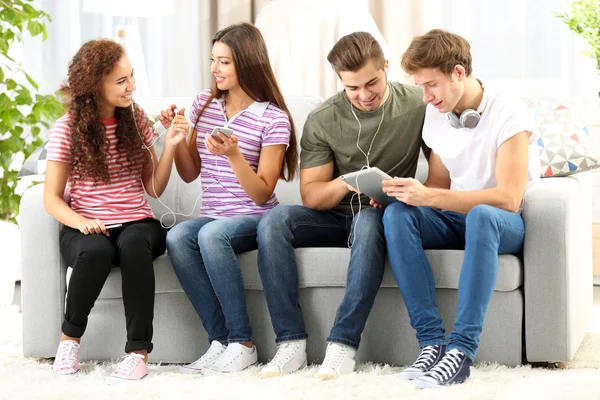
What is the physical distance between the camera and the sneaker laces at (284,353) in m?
2.07

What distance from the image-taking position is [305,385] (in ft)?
6.33

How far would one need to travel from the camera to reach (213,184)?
239cm

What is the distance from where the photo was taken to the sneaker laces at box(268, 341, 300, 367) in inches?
81.5

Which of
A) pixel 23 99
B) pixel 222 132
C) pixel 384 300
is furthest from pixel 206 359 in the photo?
pixel 23 99

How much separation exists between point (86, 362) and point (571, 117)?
1.60m

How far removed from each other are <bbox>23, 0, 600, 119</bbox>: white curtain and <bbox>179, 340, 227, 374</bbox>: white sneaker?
1550 millimetres

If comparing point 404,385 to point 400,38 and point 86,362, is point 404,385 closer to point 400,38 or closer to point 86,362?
point 86,362

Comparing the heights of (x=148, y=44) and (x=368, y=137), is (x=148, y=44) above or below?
above

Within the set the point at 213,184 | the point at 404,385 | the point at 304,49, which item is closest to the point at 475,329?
the point at 404,385

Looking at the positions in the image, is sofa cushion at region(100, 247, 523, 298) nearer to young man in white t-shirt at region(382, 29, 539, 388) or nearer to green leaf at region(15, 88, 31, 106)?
young man in white t-shirt at region(382, 29, 539, 388)

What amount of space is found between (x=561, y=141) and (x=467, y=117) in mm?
539

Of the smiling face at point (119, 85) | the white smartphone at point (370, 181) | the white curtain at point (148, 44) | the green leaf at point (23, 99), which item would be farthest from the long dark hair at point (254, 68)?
the white curtain at point (148, 44)

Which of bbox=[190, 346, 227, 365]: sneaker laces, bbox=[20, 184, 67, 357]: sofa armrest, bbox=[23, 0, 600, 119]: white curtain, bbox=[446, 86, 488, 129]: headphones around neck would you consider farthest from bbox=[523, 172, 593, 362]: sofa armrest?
bbox=[23, 0, 600, 119]: white curtain

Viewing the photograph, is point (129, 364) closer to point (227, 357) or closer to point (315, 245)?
point (227, 357)
